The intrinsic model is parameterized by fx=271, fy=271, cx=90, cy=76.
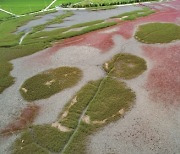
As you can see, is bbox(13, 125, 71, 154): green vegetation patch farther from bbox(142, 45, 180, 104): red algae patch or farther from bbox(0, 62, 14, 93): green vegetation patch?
bbox(142, 45, 180, 104): red algae patch

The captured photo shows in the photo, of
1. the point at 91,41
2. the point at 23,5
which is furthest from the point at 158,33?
the point at 23,5

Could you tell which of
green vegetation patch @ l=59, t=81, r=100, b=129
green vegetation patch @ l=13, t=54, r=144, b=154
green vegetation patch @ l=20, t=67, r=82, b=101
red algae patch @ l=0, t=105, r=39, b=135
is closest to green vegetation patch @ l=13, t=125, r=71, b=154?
green vegetation patch @ l=13, t=54, r=144, b=154

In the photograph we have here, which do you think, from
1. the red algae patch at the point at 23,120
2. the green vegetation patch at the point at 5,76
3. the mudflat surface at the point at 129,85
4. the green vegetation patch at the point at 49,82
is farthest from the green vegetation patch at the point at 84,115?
the green vegetation patch at the point at 5,76

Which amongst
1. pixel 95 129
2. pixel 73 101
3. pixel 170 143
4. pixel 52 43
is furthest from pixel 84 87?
pixel 52 43

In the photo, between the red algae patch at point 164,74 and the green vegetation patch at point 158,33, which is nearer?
the red algae patch at point 164,74

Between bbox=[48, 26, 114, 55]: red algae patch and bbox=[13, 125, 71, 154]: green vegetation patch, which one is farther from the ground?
bbox=[48, 26, 114, 55]: red algae patch

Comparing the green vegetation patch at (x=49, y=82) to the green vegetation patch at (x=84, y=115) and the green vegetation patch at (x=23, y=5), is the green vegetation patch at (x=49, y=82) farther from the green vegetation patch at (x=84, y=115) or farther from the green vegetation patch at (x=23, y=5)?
the green vegetation patch at (x=23, y=5)
